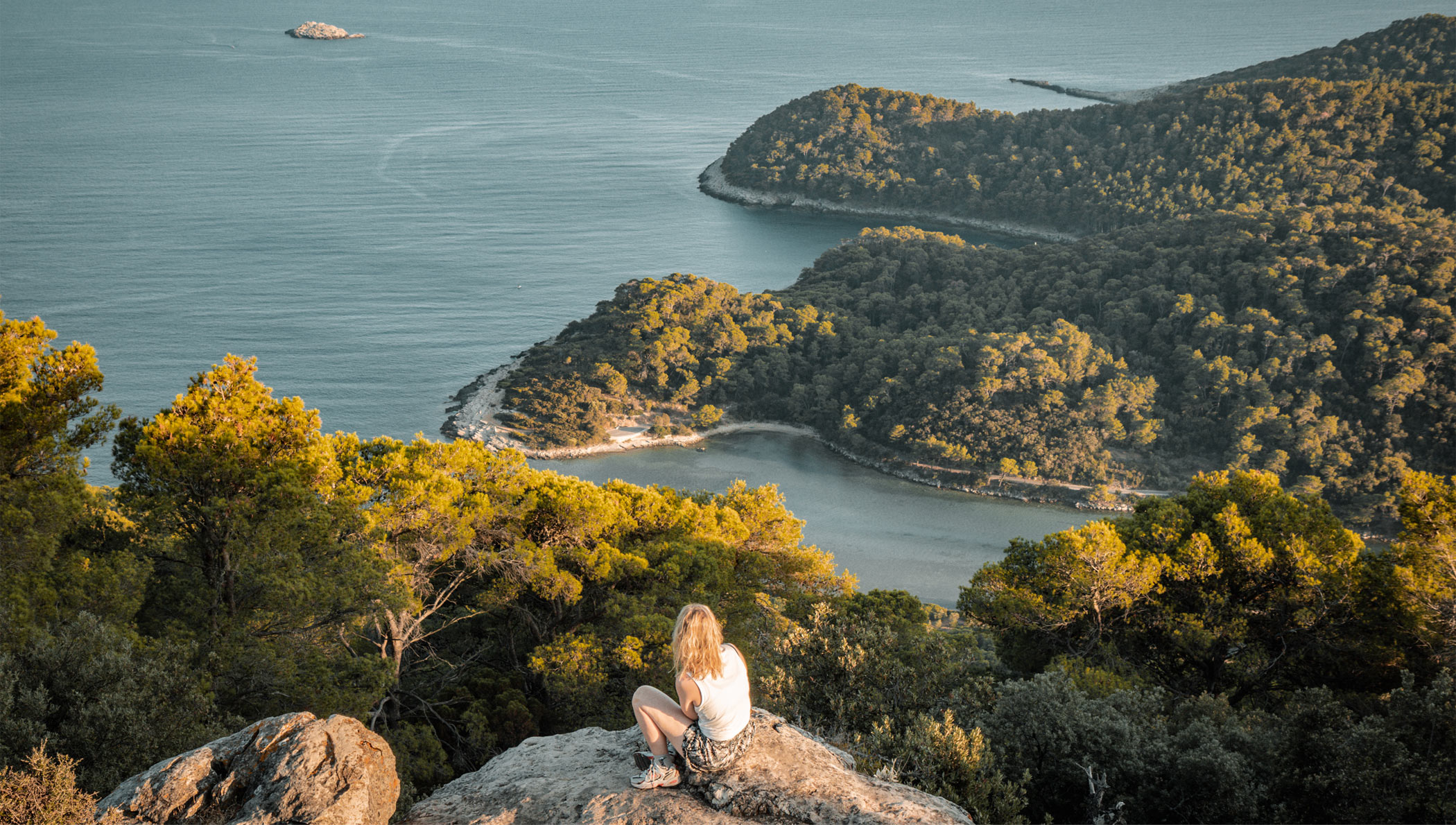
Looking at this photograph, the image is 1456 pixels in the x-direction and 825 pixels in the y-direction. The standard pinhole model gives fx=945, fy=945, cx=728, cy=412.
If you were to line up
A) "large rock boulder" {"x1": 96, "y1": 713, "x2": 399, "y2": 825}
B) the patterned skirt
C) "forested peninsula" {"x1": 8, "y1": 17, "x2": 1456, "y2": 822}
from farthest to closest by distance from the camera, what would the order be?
"forested peninsula" {"x1": 8, "y1": 17, "x2": 1456, "y2": 822} < the patterned skirt < "large rock boulder" {"x1": 96, "y1": 713, "x2": 399, "y2": 825}

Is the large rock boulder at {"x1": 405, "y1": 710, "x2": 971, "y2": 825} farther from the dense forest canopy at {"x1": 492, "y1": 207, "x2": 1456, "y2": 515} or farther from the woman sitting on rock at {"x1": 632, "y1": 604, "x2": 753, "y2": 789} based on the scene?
the dense forest canopy at {"x1": 492, "y1": 207, "x2": 1456, "y2": 515}

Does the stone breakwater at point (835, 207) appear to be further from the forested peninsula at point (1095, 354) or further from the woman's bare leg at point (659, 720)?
the woman's bare leg at point (659, 720)

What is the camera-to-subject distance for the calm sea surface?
5653cm

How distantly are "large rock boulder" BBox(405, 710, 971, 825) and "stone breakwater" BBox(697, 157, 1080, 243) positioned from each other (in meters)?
101

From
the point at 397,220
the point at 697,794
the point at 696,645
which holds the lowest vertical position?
the point at 697,794

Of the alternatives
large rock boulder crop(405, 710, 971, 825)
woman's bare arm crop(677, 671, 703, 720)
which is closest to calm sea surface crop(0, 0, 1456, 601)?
large rock boulder crop(405, 710, 971, 825)

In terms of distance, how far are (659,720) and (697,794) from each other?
579 mm

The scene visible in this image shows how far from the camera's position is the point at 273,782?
6242mm

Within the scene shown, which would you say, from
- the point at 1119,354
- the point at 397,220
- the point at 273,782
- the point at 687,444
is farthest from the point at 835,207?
the point at 273,782

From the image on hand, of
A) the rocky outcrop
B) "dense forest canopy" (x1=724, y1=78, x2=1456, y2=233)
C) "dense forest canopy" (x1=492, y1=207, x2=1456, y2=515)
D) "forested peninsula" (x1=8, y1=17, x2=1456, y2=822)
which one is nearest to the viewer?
"forested peninsula" (x1=8, y1=17, x2=1456, y2=822)

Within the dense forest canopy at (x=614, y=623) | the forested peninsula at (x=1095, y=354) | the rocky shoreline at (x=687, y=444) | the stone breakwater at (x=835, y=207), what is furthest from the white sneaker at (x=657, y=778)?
the stone breakwater at (x=835, y=207)

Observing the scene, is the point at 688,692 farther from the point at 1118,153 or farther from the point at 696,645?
the point at 1118,153

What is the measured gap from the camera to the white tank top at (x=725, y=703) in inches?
257

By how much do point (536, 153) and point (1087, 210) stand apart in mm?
64327
